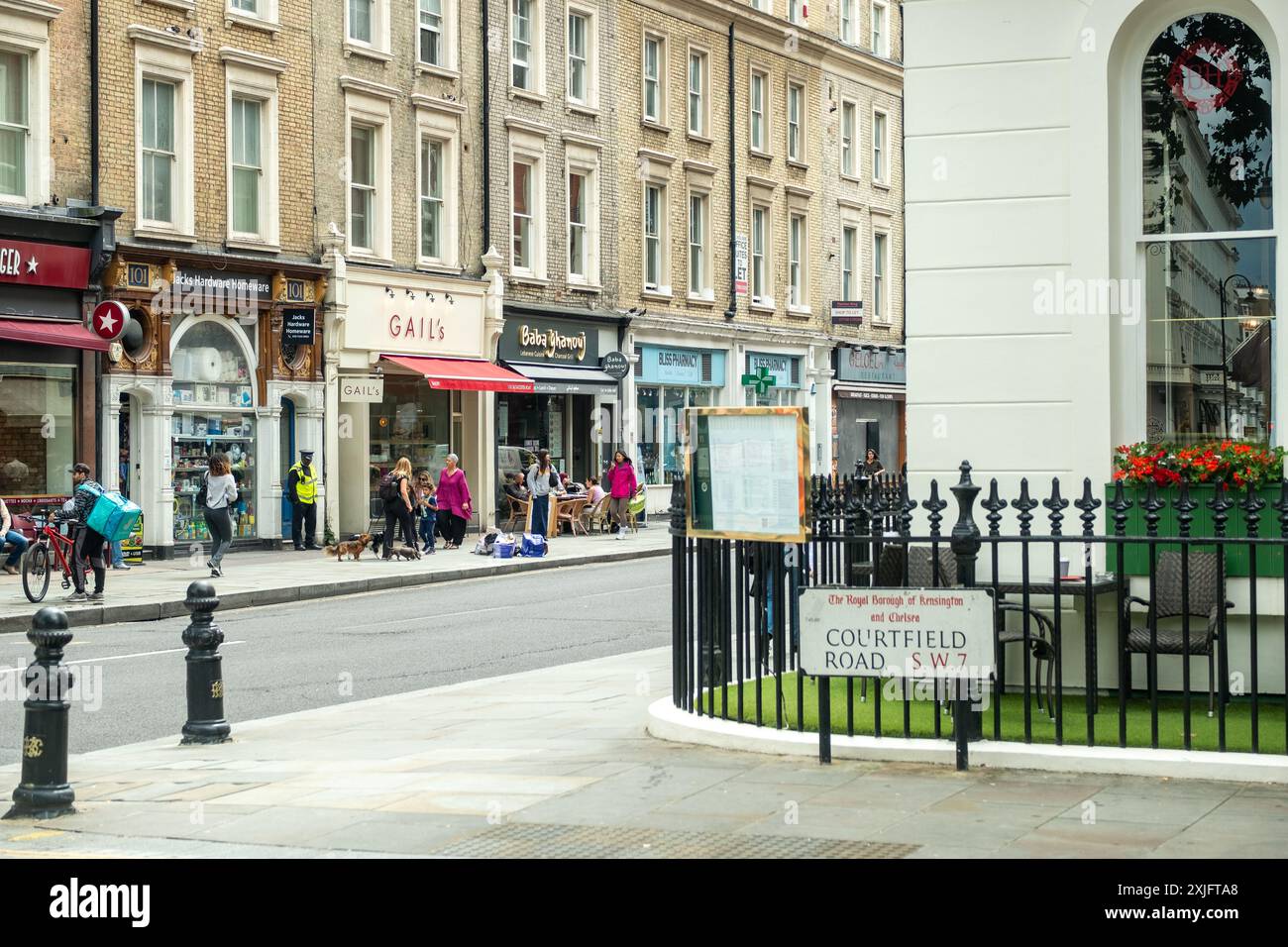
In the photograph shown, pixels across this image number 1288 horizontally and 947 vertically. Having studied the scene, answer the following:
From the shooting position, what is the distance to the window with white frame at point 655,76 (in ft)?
133

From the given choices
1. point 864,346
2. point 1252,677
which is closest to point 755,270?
point 864,346

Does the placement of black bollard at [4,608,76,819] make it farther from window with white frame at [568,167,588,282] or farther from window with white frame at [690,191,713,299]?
window with white frame at [690,191,713,299]

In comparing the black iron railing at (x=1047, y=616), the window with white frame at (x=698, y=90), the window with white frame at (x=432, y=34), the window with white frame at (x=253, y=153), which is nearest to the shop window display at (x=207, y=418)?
the window with white frame at (x=253, y=153)

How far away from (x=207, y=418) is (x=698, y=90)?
60.1 ft

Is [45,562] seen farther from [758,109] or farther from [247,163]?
[758,109]

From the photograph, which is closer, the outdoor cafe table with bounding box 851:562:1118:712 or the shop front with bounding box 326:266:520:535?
the outdoor cafe table with bounding box 851:562:1118:712

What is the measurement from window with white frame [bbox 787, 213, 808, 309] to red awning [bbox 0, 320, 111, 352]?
78.0ft

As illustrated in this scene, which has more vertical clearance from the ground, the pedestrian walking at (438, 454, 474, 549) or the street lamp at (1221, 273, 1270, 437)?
the street lamp at (1221, 273, 1270, 437)

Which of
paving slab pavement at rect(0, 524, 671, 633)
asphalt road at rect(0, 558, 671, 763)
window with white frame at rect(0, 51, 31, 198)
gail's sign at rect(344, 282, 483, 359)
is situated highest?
window with white frame at rect(0, 51, 31, 198)

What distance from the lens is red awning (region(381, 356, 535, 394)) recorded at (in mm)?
32281

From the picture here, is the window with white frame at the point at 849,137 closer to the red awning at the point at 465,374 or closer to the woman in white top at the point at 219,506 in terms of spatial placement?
the red awning at the point at 465,374

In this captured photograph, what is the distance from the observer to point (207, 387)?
93.6ft

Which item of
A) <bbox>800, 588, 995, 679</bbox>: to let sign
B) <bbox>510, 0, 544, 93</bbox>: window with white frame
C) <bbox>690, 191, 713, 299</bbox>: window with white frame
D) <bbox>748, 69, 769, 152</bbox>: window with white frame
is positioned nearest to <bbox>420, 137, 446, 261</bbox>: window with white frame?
<bbox>510, 0, 544, 93</bbox>: window with white frame
